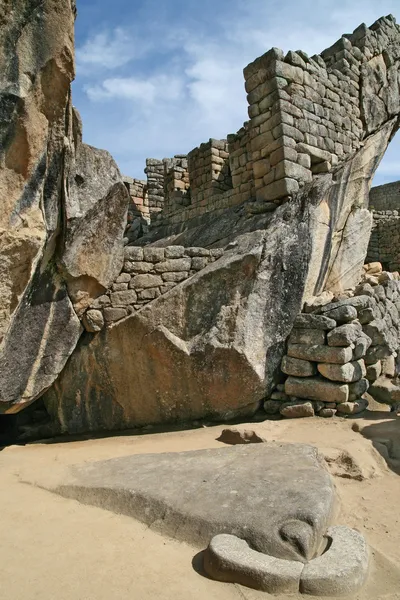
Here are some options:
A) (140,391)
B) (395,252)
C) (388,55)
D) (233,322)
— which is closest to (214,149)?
(388,55)

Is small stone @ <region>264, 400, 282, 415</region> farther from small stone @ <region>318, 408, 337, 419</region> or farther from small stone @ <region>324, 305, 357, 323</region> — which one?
small stone @ <region>324, 305, 357, 323</region>

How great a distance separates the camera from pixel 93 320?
202 inches

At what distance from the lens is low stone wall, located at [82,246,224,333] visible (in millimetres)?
5191

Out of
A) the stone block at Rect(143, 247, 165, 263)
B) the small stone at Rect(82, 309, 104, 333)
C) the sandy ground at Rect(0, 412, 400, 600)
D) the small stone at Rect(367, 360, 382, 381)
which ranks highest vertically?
the stone block at Rect(143, 247, 165, 263)

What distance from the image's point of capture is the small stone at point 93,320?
5.12 meters

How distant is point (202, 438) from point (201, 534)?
216cm

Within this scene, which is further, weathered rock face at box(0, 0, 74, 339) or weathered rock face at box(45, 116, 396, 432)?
weathered rock face at box(45, 116, 396, 432)

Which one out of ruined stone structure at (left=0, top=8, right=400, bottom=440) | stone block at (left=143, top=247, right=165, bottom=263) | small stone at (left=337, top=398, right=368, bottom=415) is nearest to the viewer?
ruined stone structure at (left=0, top=8, right=400, bottom=440)

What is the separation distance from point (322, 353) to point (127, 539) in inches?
130

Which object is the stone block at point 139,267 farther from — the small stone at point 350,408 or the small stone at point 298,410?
the small stone at point 350,408

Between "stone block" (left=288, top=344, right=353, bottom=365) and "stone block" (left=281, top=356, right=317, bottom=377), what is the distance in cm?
6

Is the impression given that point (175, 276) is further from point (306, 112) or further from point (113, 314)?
point (306, 112)

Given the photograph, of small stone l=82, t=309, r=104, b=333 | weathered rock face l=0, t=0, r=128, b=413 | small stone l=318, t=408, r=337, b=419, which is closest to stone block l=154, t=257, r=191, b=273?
weathered rock face l=0, t=0, r=128, b=413

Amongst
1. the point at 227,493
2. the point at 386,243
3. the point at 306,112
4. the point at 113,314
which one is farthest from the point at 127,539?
the point at 386,243
